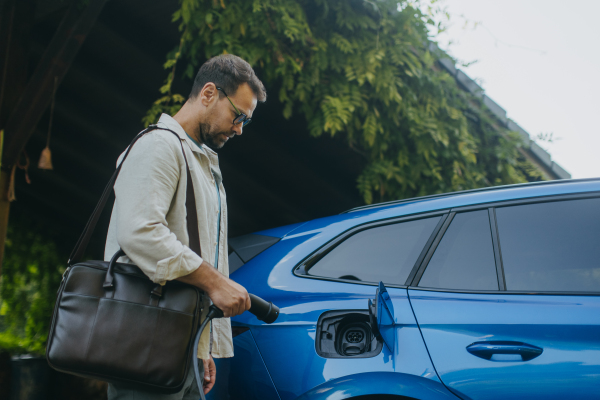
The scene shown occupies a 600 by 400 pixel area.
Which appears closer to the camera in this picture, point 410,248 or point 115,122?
point 410,248

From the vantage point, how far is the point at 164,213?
1.30 metres

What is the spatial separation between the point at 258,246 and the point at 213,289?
2.29 ft

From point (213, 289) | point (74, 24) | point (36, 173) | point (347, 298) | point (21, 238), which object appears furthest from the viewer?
point (21, 238)

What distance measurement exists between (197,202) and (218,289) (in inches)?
11.7

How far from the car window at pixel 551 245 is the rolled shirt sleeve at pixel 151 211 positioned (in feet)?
3.65

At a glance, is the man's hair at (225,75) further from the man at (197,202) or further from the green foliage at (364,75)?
the green foliage at (364,75)

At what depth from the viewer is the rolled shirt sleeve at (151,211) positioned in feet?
4.04

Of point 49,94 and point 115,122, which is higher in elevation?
point 115,122

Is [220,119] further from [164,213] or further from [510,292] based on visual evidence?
[510,292]

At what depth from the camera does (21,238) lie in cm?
870

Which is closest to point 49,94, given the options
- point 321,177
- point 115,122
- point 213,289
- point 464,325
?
point 115,122

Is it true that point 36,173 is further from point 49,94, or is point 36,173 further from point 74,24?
point 74,24

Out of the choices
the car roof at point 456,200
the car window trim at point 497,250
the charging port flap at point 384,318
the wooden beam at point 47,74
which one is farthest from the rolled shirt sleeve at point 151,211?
the wooden beam at point 47,74

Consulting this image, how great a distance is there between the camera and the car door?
4.55ft
